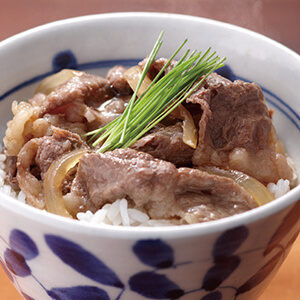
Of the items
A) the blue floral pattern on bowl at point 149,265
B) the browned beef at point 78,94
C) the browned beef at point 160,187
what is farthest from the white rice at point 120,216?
the browned beef at point 78,94

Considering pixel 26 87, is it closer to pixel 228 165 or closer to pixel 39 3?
pixel 228 165

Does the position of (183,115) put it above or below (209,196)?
above

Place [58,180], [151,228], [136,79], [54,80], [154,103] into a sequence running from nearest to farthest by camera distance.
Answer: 1. [151,228]
2. [58,180]
3. [154,103]
4. [136,79]
5. [54,80]

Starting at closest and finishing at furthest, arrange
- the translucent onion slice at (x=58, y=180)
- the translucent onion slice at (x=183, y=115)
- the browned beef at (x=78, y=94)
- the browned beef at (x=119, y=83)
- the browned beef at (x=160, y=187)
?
the browned beef at (x=160, y=187), the translucent onion slice at (x=58, y=180), the translucent onion slice at (x=183, y=115), the browned beef at (x=78, y=94), the browned beef at (x=119, y=83)

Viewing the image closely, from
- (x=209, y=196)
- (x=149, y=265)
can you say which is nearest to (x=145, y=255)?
(x=149, y=265)

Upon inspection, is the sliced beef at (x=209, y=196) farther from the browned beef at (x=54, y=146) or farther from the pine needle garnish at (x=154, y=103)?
the browned beef at (x=54, y=146)

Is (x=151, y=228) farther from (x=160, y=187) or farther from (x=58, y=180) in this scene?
(x=58, y=180)

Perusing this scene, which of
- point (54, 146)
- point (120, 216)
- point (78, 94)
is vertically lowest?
point (120, 216)
